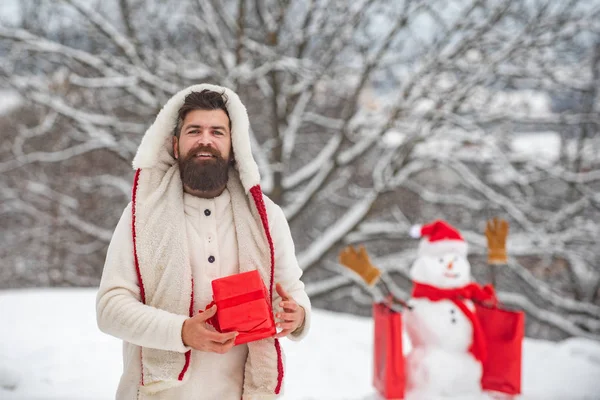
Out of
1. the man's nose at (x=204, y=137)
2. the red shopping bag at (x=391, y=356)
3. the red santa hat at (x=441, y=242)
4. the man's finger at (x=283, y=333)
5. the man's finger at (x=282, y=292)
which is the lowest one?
the red shopping bag at (x=391, y=356)

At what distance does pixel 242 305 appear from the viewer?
1.63 meters

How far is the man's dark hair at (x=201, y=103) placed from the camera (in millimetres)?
1928

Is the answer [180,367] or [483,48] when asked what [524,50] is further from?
[180,367]

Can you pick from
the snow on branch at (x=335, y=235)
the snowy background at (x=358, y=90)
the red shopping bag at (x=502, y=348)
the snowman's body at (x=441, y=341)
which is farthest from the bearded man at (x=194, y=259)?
the snow on branch at (x=335, y=235)

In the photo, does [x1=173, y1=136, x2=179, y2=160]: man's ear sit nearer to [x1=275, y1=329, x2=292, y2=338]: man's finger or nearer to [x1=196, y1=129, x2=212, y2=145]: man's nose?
[x1=196, y1=129, x2=212, y2=145]: man's nose

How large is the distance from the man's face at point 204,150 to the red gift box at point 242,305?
407mm

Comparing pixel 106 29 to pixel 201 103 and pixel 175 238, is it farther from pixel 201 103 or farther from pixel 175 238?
pixel 175 238

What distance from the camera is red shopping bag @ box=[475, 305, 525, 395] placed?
2977 millimetres

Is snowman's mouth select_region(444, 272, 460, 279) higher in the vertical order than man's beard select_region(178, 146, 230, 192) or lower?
lower

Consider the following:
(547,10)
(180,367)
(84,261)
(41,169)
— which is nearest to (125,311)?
(180,367)

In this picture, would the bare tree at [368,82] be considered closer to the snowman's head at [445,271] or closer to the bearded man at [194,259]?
the snowman's head at [445,271]

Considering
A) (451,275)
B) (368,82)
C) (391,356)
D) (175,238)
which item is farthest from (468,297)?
(368,82)

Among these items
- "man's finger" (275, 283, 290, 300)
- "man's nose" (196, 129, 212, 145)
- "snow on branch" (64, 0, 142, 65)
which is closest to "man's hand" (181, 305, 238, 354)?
"man's finger" (275, 283, 290, 300)

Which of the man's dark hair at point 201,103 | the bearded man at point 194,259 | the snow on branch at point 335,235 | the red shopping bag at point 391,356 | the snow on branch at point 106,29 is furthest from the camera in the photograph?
the snow on branch at point 335,235
